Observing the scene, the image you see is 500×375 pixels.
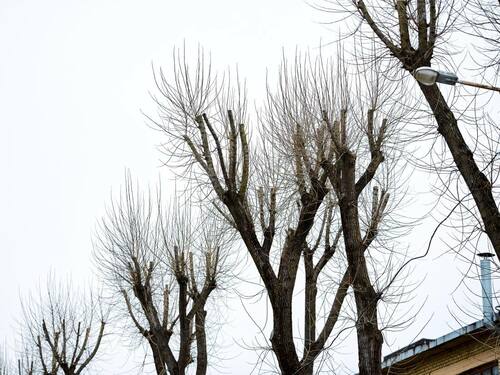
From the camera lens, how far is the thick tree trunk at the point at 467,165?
1033cm

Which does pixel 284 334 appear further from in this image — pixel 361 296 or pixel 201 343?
pixel 201 343

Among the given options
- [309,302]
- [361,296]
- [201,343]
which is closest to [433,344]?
[309,302]

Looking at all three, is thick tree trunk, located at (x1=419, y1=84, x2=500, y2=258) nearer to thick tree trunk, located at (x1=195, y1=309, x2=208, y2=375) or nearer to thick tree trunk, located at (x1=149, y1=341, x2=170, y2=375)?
thick tree trunk, located at (x1=195, y1=309, x2=208, y2=375)

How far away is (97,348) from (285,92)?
10.6 m

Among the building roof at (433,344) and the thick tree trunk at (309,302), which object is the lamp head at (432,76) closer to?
the thick tree trunk at (309,302)

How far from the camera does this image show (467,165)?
34.9 feet

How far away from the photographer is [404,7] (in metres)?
12.1


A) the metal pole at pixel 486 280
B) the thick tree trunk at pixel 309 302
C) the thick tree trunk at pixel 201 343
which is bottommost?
the metal pole at pixel 486 280

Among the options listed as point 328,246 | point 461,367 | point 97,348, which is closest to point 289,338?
point 328,246

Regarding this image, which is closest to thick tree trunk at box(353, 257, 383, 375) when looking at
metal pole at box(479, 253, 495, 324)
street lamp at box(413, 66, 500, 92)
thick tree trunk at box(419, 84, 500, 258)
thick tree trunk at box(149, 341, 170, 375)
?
metal pole at box(479, 253, 495, 324)

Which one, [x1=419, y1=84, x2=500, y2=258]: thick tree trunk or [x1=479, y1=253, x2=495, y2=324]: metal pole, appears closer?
[x1=419, y1=84, x2=500, y2=258]: thick tree trunk

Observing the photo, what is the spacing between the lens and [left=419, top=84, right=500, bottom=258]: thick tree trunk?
1033 centimetres

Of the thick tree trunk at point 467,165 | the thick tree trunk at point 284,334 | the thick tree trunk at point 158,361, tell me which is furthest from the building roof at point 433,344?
the thick tree trunk at point 467,165

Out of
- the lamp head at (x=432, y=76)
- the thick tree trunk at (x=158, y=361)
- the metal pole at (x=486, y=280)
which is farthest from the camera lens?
the thick tree trunk at (x=158, y=361)
